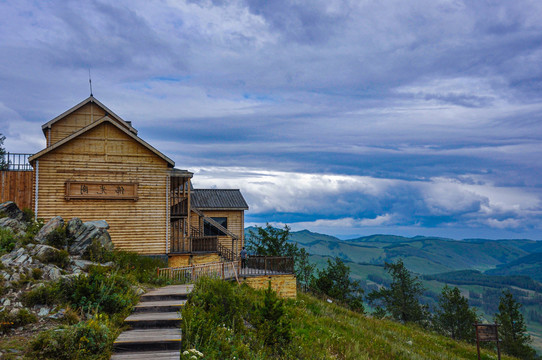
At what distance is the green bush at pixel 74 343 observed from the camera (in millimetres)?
7340

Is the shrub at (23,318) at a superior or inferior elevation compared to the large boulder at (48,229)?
inferior

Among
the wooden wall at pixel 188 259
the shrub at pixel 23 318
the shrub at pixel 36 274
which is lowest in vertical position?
the wooden wall at pixel 188 259

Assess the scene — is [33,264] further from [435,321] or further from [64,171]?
[435,321]

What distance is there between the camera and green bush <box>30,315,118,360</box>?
24.1 ft

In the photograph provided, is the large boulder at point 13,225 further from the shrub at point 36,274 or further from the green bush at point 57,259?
the shrub at point 36,274

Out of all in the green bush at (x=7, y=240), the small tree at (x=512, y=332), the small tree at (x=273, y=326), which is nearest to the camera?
the small tree at (x=273, y=326)

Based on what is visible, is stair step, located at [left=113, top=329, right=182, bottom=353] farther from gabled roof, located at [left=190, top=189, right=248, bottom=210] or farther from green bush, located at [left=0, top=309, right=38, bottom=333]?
gabled roof, located at [left=190, top=189, right=248, bottom=210]

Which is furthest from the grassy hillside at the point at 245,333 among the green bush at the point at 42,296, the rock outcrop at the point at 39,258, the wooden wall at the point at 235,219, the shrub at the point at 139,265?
the wooden wall at the point at 235,219

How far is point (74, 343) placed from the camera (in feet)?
24.8

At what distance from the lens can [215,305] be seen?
1095 cm

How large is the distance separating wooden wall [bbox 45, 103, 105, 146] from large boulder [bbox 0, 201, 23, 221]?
8.29 m

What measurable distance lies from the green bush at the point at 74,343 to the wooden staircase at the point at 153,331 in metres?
0.32

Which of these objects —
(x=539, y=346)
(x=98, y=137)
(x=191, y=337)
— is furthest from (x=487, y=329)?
(x=539, y=346)

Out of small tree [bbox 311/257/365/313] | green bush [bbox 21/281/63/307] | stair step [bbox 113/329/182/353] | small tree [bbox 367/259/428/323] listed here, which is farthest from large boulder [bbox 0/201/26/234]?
small tree [bbox 367/259/428/323]
